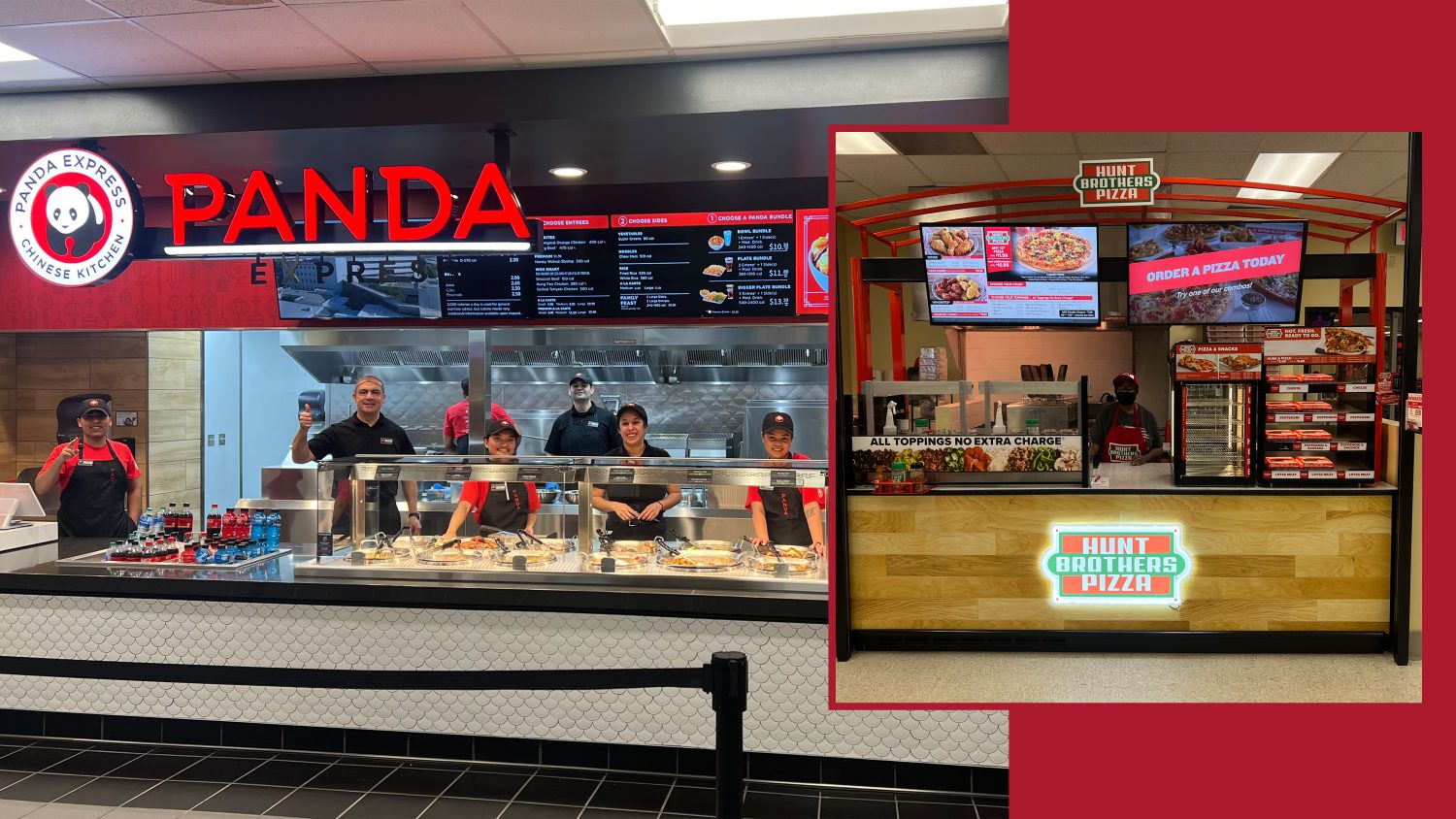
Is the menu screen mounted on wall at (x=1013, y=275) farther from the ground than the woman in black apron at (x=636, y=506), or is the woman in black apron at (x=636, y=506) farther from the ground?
the menu screen mounted on wall at (x=1013, y=275)

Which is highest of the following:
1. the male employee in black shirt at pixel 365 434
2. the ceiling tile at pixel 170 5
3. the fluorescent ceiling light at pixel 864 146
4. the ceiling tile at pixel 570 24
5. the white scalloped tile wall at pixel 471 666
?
the ceiling tile at pixel 170 5

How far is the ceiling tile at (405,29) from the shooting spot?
12.4 ft

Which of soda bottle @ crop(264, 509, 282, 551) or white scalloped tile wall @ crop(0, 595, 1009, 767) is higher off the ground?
soda bottle @ crop(264, 509, 282, 551)

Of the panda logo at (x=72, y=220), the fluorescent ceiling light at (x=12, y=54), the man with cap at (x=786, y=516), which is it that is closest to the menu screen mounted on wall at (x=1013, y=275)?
the man with cap at (x=786, y=516)

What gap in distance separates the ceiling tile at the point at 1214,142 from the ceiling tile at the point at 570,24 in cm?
257

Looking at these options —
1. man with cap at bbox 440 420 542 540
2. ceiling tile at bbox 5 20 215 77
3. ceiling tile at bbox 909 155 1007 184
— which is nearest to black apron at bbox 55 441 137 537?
ceiling tile at bbox 5 20 215 77

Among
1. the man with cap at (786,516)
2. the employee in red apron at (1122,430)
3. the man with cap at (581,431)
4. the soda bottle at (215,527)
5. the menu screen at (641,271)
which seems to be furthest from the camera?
the man with cap at (581,431)

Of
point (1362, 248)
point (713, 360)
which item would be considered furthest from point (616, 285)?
point (1362, 248)

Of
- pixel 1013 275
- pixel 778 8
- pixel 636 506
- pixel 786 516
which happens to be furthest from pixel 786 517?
Answer: pixel 778 8

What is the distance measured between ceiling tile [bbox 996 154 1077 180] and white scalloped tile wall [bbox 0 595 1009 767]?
2.81 meters

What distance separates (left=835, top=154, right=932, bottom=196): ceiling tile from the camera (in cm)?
507

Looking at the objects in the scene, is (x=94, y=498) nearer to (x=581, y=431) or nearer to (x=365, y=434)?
(x=365, y=434)

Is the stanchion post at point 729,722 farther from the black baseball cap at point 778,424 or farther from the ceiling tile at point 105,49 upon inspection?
the ceiling tile at point 105,49

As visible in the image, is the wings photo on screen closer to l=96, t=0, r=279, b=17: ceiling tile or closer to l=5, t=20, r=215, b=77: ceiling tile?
l=96, t=0, r=279, b=17: ceiling tile
